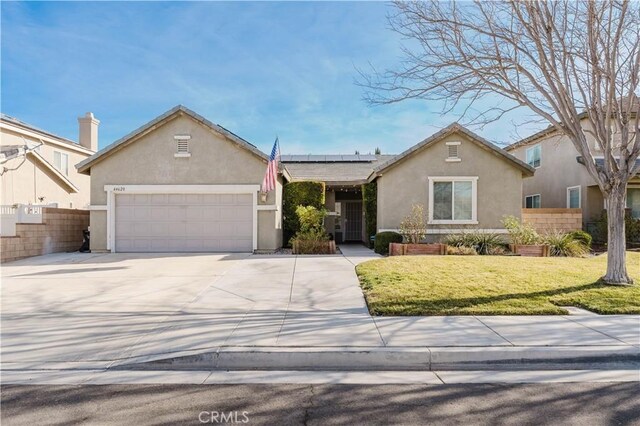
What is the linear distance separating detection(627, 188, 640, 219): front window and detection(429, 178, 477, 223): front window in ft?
29.6

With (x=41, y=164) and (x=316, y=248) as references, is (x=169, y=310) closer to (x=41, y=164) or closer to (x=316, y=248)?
(x=316, y=248)

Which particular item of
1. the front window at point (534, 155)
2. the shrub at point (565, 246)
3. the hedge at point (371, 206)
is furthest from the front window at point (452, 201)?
the front window at point (534, 155)

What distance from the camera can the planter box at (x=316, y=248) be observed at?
46.9 ft

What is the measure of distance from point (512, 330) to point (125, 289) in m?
7.58

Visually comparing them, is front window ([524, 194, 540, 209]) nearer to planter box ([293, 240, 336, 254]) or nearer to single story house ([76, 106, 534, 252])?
single story house ([76, 106, 534, 252])

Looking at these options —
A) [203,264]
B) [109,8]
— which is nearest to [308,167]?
[203,264]

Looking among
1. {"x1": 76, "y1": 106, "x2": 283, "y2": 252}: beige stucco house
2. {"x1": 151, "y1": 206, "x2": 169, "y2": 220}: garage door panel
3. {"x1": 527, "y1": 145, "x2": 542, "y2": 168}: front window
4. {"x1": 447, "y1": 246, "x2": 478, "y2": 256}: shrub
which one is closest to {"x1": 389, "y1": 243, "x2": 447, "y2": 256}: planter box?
{"x1": 447, "y1": 246, "x2": 478, "y2": 256}: shrub

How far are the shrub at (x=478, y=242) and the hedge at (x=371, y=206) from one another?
330 centimetres

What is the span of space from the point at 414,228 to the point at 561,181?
10649 millimetres

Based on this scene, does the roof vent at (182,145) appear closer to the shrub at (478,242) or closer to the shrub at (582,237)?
the shrub at (478,242)

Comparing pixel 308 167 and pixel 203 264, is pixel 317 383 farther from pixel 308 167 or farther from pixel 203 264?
pixel 308 167

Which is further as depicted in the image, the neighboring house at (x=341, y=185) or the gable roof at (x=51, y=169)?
the neighboring house at (x=341, y=185)

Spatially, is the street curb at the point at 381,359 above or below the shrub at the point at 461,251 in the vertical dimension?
below
